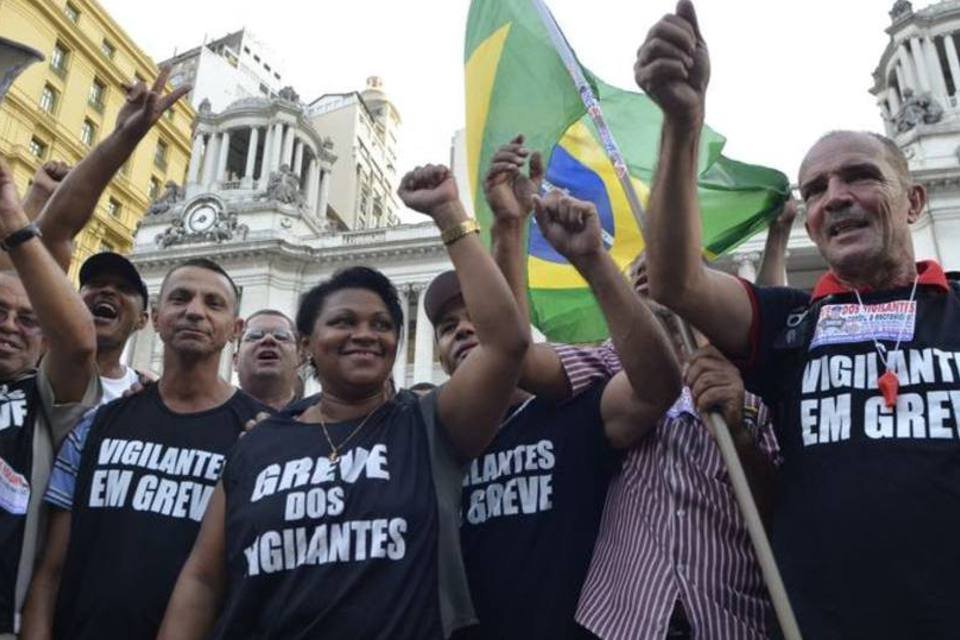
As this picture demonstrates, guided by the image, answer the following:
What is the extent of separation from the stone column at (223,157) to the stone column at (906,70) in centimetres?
3158

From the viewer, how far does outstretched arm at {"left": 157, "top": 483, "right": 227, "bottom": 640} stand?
257 centimetres

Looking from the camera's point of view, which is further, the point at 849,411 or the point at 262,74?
the point at 262,74

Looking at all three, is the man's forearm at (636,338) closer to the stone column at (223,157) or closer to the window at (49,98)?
the stone column at (223,157)

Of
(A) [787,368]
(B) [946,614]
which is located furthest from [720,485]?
(B) [946,614]

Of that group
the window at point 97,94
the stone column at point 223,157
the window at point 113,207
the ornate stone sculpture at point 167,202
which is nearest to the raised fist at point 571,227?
the ornate stone sculpture at point 167,202

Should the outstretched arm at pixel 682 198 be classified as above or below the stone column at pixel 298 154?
below

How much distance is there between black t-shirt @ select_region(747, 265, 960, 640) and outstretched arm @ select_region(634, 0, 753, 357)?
0.66 feet

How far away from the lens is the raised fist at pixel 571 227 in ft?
8.82

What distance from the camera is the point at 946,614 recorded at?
1.85 m

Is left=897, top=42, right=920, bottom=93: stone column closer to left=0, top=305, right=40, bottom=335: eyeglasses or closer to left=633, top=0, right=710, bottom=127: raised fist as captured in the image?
left=633, top=0, right=710, bottom=127: raised fist

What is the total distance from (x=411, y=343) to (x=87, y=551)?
29998 mm

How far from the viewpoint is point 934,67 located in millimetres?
33469

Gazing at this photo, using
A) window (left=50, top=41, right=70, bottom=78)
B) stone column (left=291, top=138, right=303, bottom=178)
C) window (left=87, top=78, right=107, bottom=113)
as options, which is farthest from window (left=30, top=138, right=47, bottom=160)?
stone column (left=291, top=138, right=303, bottom=178)

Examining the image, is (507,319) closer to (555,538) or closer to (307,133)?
(555,538)
